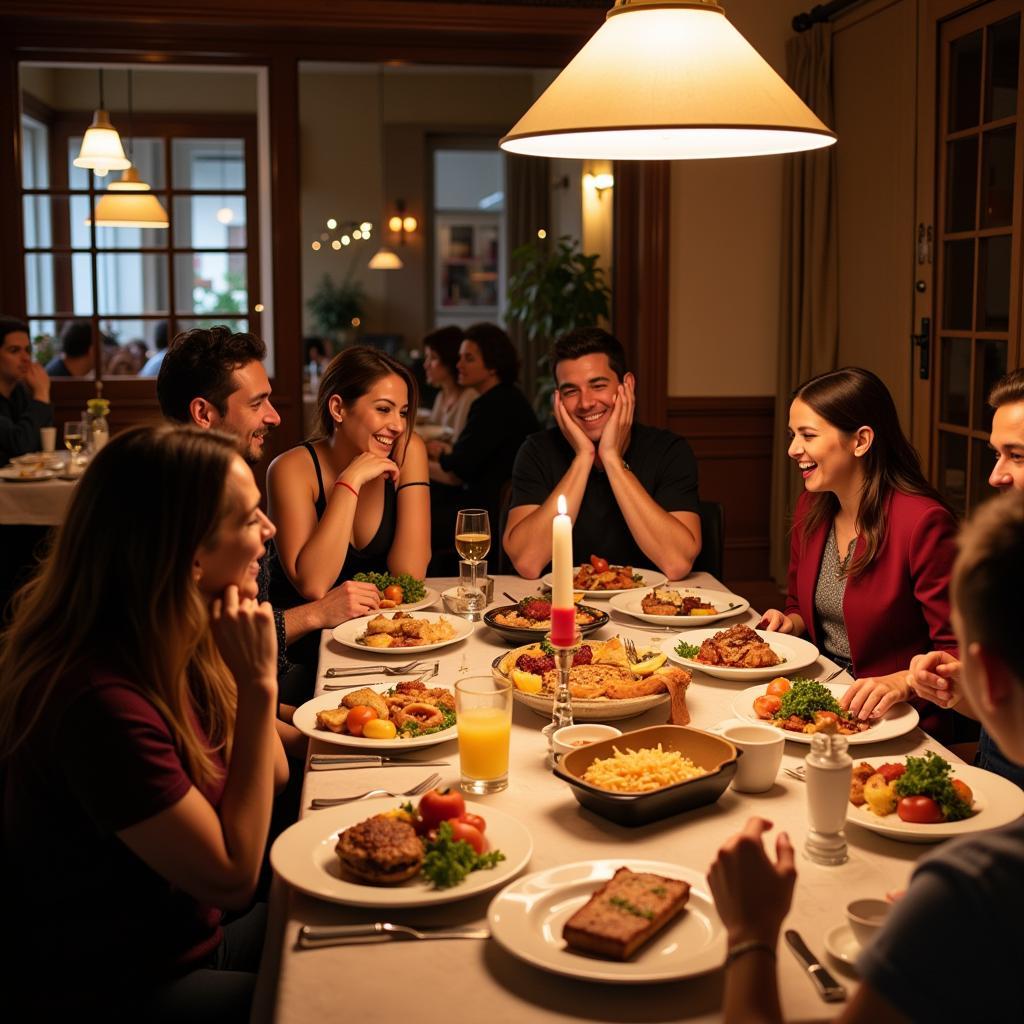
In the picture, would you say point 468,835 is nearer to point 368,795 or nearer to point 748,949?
point 368,795

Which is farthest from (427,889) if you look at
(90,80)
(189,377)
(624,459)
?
(90,80)

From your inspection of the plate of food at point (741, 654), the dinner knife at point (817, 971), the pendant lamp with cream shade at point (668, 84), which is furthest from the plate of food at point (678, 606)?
the dinner knife at point (817, 971)

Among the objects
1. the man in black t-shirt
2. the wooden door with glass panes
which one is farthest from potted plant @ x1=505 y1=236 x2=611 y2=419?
the man in black t-shirt

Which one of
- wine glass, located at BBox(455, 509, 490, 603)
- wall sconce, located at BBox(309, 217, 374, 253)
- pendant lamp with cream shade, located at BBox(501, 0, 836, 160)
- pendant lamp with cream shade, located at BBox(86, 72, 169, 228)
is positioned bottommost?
wine glass, located at BBox(455, 509, 490, 603)

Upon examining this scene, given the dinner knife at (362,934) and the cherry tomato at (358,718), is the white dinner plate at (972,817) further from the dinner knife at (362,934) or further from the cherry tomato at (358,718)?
the cherry tomato at (358,718)

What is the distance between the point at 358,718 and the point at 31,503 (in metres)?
2.93

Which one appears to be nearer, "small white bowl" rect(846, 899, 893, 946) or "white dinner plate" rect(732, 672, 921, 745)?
"small white bowl" rect(846, 899, 893, 946)

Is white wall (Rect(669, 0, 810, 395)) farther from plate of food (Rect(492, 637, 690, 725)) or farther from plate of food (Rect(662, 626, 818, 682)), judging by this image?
plate of food (Rect(492, 637, 690, 725))

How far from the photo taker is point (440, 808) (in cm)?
141

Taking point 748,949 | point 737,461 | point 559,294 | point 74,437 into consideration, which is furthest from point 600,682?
point 559,294

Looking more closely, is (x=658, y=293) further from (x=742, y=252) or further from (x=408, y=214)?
(x=408, y=214)

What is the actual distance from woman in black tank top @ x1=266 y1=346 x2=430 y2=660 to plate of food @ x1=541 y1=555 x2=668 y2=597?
0.40m

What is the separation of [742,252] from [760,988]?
4.83m

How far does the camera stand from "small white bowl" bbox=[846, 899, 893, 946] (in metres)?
1.18
